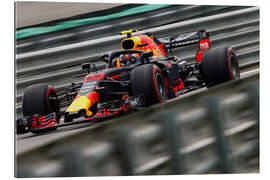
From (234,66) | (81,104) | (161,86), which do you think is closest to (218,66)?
(234,66)

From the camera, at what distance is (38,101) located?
4.76 metres

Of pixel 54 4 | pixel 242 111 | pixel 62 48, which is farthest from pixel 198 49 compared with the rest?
pixel 242 111

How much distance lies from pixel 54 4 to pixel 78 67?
3.76 ft

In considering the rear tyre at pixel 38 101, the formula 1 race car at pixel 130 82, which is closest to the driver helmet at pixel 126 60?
the formula 1 race car at pixel 130 82

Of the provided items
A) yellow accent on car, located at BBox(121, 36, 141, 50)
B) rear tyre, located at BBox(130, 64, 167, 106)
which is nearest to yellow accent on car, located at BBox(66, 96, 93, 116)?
rear tyre, located at BBox(130, 64, 167, 106)

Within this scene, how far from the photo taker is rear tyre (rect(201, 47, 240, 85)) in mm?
5266

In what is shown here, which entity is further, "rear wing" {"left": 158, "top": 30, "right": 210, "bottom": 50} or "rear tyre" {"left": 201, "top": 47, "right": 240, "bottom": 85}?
"rear wing" {"left": 158, "top": 30, "right": 210, "bottom": 50}

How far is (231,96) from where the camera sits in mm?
2668

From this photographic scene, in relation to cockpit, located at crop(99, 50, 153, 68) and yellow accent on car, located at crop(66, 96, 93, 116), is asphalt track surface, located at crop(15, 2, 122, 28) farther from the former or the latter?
yellow accent on car, located at crop(66, 96, 93, 116)

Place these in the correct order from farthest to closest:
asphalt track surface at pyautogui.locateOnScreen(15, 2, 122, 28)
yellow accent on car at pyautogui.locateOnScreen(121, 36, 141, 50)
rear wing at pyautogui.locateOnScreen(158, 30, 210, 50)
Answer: rear wing at pyautogui.locateOnScreen(158, 30, 210, 50)
yellow accent on car at pyautogui.locateOnScreen(121, 36, 141, 50)
asphalt track surface at pyautogui.locateOnScreen(15, 2, 122, 28)

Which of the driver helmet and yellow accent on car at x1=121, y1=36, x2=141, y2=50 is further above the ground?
yellow accent on car at x1=121, y1=36, x2=141, y2=50

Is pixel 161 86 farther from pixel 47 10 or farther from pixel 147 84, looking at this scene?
pixel 47 10

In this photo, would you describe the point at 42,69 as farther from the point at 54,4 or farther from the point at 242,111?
the point at 242,111

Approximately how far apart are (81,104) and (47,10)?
1172 millimetres
